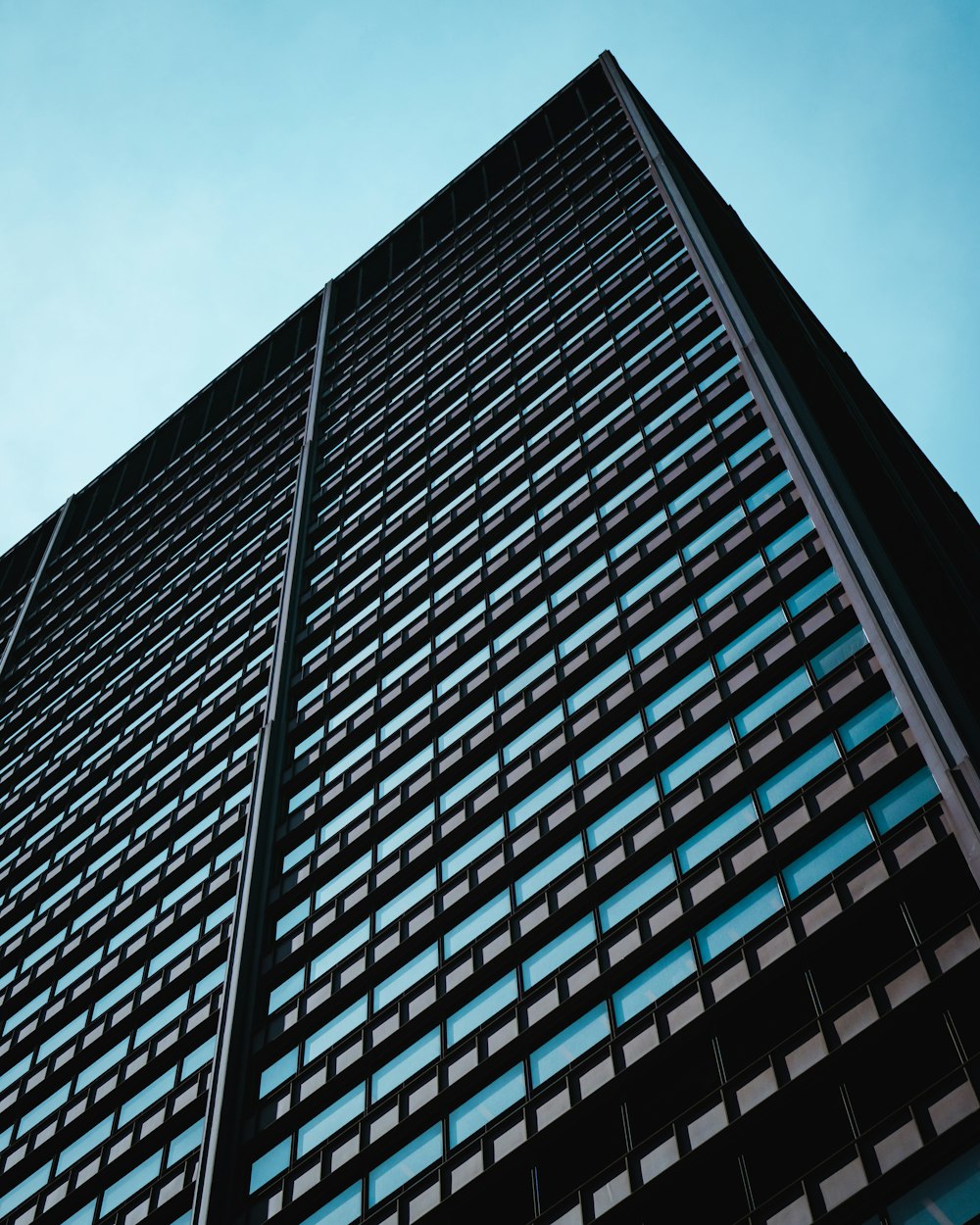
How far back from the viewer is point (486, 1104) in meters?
28.8

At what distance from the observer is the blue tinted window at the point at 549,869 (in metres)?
33.2

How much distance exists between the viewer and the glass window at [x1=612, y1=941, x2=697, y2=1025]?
28141 millimetres

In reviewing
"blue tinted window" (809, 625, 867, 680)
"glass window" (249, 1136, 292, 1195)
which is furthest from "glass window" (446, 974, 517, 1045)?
"blue tinted window" (809, 625, 867, 680)

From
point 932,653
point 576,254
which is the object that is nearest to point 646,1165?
point 932,653

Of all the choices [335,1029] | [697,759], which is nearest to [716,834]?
[697,759]

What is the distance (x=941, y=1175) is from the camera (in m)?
21.5

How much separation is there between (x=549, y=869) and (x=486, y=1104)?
250 inches

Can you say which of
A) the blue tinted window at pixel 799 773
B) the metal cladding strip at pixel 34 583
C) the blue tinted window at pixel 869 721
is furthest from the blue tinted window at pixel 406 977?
the metal cladding strip at pixel 34 583

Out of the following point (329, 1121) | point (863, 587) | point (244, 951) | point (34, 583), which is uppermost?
point (34, 583)

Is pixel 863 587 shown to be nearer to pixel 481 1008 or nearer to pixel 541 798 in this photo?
pixel 541 798

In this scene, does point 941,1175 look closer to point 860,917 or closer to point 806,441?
point 860,917

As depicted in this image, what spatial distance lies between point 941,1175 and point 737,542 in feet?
66.6

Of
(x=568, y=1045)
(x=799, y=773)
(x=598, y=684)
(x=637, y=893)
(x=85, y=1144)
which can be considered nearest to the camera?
(x=568, y=1045)

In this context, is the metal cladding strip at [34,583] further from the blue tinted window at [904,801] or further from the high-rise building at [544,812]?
the blue tinted window at [904,801]
